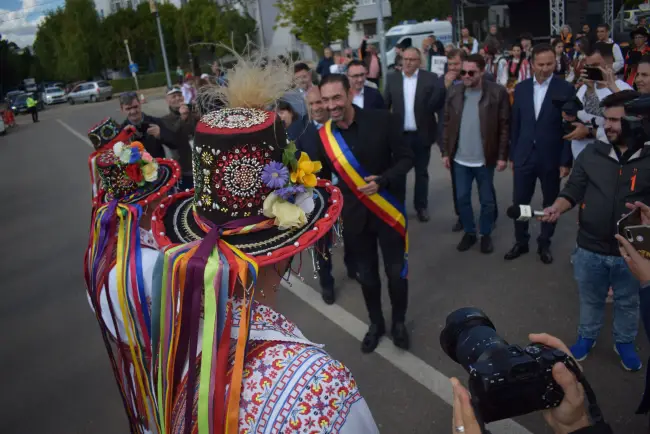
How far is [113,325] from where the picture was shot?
6.97 ft

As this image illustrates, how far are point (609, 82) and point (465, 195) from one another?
5.25 ft

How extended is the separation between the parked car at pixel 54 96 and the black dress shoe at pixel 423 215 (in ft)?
128

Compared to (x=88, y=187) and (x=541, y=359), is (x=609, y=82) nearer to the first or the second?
(x=541, y=359)

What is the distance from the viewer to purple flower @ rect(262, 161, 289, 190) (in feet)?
5.32

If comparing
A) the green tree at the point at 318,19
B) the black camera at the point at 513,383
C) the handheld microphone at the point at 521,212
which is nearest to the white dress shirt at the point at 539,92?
the handheld microphone at the point at 521,212

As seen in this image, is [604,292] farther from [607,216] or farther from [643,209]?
[643,209]

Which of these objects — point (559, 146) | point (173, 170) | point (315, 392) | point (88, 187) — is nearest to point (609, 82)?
point (559, 146)

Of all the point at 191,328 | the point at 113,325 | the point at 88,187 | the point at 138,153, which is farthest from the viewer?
the point at 88,187

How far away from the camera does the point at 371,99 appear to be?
589 centimetres

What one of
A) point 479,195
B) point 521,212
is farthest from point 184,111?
point 521,212

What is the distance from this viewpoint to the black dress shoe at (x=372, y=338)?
3938 mm

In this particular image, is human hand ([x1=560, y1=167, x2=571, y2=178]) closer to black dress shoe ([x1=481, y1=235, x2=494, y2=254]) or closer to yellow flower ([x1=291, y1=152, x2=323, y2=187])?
black dress shoe ([x1=481, y1=235, x2=494, y2=254])

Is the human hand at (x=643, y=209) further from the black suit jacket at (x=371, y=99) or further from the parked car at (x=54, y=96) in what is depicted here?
the parked car at (x=54, y=96)

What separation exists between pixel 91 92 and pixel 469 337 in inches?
1516
